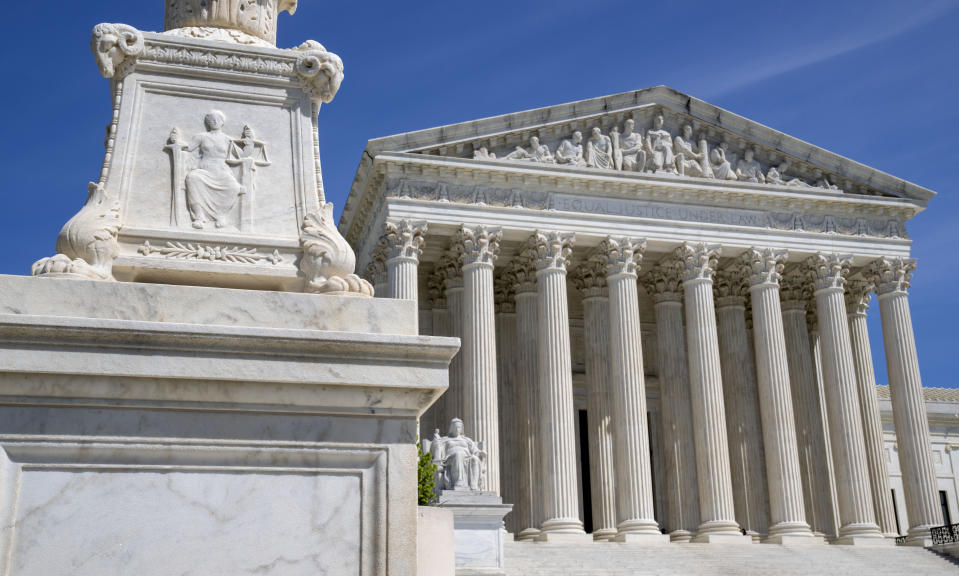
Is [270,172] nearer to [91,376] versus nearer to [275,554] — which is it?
[91,376]

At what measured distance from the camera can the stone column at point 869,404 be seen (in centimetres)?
4281

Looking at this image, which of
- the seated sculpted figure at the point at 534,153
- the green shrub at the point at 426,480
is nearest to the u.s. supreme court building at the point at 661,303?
the seated sculpted figure at the point at 534,153

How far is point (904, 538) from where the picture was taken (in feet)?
136

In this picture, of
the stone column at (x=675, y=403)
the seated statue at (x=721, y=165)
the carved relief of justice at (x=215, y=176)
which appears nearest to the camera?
the carved relief of justice at (x=215, y=176)

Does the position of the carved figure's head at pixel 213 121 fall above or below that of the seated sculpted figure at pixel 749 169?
below

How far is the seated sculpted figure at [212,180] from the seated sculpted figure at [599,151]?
3552 cm

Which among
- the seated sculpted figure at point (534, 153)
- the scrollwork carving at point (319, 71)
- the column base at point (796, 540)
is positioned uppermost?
the seated sculpted figure at point (534, 153)

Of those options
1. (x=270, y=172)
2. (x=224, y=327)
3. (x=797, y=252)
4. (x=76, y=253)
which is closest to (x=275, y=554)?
(x=224, y=327)

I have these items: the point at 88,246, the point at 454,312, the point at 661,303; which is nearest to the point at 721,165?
the point at 661,303

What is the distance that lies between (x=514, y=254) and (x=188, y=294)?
122 feet

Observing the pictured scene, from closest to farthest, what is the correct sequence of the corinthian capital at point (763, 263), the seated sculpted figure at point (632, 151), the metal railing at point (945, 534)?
the metal railing at point (945, 534) < the seated sculpted figure at point (632, 151) < the corinthian capital at point (763, 263)

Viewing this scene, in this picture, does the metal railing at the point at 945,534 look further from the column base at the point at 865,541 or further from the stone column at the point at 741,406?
the stone column at the point at 741,406

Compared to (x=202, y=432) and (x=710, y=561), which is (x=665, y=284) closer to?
Result: (x=710, y=561)

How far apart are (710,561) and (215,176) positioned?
31.4 m
